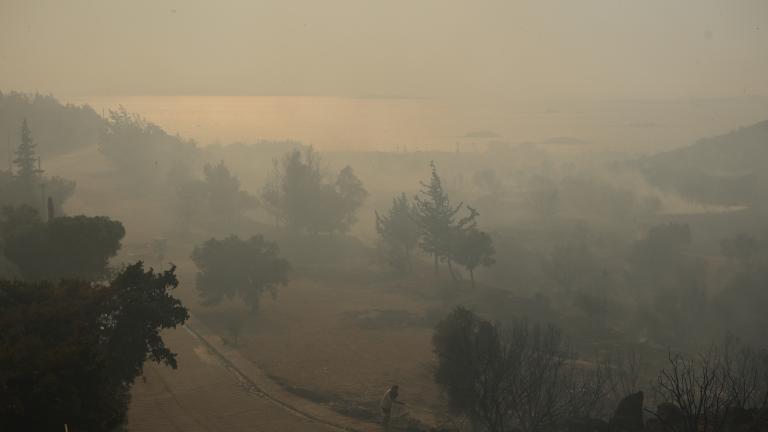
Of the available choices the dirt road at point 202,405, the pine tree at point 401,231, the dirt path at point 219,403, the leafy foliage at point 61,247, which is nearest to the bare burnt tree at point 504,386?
the dirt path at point 219,403

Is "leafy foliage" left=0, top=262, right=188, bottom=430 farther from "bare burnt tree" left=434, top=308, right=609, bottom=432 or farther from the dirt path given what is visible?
"bare burnt tree" left=434, top=308, right=609, bottom=432

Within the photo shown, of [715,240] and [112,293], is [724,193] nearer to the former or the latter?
[715,240]

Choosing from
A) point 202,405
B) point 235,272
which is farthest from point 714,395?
point 235,272

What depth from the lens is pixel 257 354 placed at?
25.2m

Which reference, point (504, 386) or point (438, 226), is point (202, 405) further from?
point (438, 226)

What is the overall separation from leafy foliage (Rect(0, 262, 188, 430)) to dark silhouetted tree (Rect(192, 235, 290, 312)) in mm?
13111

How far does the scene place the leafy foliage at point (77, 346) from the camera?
38.1ft

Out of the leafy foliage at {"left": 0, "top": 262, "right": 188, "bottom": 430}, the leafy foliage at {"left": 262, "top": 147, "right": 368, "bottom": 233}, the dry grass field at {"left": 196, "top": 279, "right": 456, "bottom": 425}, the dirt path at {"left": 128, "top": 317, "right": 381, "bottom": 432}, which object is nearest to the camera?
the leafy foliage at {"left": 0, "top": 262, "right": 188, "bottom": 430}

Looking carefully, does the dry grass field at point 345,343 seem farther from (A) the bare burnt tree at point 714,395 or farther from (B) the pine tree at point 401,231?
(A) the bare burnt tree at point 714,395

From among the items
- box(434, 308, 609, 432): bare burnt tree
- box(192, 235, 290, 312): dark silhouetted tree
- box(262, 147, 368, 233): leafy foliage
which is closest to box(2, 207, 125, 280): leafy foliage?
box(192, 235, 290, 312): dark silhouetted tree

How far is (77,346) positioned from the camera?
12711 mm

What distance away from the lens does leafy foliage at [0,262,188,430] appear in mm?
11602

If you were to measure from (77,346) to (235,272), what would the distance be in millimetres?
19160

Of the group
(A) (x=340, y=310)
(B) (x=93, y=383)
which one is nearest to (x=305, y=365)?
(A) (x=340, y=310)
